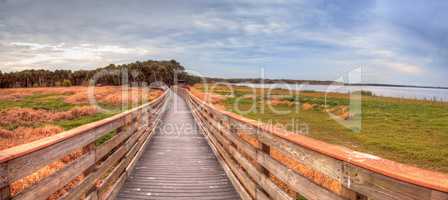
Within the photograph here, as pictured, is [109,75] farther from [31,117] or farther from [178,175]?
[178,175]

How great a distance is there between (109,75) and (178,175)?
10960 cm

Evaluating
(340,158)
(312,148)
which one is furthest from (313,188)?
(340,158)

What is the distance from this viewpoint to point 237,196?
546 cm

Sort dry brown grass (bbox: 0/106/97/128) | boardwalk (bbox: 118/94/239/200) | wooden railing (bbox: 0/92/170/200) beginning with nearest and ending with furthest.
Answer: wooden railing (bbox: 0/92/170/200) → boardwalk (bbox: 118/94/239/200) → dry brown grass (bbox: 0/106/97/128)

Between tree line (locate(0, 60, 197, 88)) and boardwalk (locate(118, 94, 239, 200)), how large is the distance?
9430cm

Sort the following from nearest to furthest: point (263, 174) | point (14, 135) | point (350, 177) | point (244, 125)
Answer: point (350, 177) < point (263, 174) < point (244, 125) < point (14, 135)

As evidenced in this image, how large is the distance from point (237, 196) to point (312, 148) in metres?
2.87

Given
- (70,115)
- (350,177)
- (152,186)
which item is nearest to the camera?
(350,177)

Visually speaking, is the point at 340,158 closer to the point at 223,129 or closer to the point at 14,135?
the point at 223,129

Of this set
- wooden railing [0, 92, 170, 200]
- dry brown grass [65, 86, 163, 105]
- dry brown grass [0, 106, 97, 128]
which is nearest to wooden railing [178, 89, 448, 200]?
wooden railing [0, 92, 170, 200]

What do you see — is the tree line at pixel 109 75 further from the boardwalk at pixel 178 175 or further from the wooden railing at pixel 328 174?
the wooden railing at pixel 328 174

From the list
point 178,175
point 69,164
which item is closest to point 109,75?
point 178,175

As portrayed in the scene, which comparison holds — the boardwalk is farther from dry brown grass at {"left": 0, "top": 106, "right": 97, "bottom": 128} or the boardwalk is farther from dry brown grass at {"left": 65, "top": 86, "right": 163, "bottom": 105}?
dry brown grass at {"left": 65, "top": 86, "right": 163, "bottom": 105}

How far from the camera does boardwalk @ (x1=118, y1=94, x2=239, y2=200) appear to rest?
215 inches
